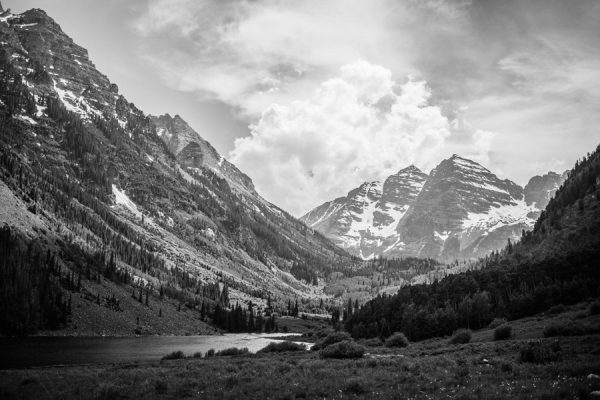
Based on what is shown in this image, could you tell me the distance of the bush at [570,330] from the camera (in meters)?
46.8

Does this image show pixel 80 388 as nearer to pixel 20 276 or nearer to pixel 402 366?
pixel 402 366

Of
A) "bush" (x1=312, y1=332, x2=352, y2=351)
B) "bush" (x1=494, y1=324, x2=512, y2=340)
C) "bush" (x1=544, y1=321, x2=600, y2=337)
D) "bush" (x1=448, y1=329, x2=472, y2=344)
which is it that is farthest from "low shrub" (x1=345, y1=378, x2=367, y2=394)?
"bush" (x1=312, y1=332, x2=352, y2=351)

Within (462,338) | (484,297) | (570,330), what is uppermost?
(484,297)

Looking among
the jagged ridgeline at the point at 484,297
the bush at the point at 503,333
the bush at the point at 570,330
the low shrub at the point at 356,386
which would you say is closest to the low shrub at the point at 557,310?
the jagged ridgeline at the point at 484,297

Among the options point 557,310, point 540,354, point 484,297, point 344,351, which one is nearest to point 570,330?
point 540,354

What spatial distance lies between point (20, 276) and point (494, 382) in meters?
156

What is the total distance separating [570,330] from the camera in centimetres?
4975

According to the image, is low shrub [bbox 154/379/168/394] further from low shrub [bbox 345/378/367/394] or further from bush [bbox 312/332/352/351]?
bush [bbox 312/332/352/351]

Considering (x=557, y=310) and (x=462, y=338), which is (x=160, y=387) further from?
(x=557, y=310)

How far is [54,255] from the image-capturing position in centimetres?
17512

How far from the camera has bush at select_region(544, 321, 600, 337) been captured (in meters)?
46.8

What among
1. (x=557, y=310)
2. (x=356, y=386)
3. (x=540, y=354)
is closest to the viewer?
(x=356, y=386)

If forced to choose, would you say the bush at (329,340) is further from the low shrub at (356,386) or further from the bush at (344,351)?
the low shrub at (356,386)

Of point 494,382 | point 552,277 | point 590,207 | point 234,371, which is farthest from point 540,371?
point 590,207
